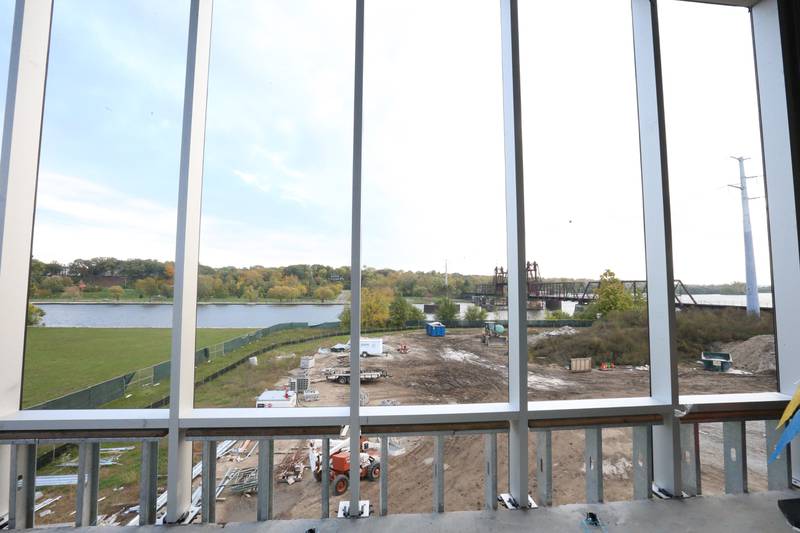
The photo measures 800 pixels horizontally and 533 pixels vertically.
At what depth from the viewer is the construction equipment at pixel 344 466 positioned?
62.2 inches

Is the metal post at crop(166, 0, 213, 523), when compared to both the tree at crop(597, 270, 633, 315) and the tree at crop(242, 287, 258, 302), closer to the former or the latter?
the tree at crop(242, 287, 258, 302)

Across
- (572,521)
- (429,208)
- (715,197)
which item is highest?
(715,197)

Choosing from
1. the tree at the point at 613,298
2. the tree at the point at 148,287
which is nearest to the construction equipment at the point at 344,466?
the tree at the point at 148,287

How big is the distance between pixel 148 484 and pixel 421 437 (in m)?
1.43

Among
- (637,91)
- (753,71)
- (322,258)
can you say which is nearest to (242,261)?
(322,258)

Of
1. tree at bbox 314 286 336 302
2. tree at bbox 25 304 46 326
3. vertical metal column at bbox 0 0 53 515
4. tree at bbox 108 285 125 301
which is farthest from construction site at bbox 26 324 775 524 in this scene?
tree at bbox 25 304 46 326

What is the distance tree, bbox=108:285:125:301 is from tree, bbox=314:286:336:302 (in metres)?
1.11

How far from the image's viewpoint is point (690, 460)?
1705 mm

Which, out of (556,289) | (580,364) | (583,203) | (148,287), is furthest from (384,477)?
(583,203)

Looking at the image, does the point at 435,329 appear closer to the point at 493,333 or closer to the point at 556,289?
the point at 493,333

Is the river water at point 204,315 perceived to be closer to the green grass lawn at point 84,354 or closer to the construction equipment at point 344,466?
the green grass lawn at point 84,354

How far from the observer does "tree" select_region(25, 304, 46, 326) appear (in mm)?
1608

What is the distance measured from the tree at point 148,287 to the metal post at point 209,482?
0.88 meters

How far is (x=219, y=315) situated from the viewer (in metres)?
1.73
